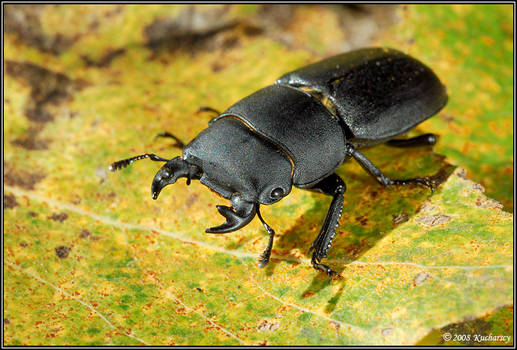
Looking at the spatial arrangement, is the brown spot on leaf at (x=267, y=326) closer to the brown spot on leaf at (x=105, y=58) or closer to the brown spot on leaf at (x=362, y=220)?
the brown spot on leaf at (x=362, y=220)

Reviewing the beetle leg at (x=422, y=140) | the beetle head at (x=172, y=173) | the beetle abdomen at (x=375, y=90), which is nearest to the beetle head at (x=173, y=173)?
the beetle head at (x=172, y=173)

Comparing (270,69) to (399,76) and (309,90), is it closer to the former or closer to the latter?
(309,90)

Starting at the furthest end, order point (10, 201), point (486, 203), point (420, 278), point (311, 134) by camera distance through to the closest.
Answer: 1. point (10, 201)
2. point (311, 134)
3. point (486, 203)
4. point (420, 278)

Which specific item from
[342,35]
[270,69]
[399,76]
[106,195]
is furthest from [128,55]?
[399,76]

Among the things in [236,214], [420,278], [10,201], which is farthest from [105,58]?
[420,278]

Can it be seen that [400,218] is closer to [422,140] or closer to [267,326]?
[422,140]

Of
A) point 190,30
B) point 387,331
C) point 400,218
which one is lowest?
point 387,331
